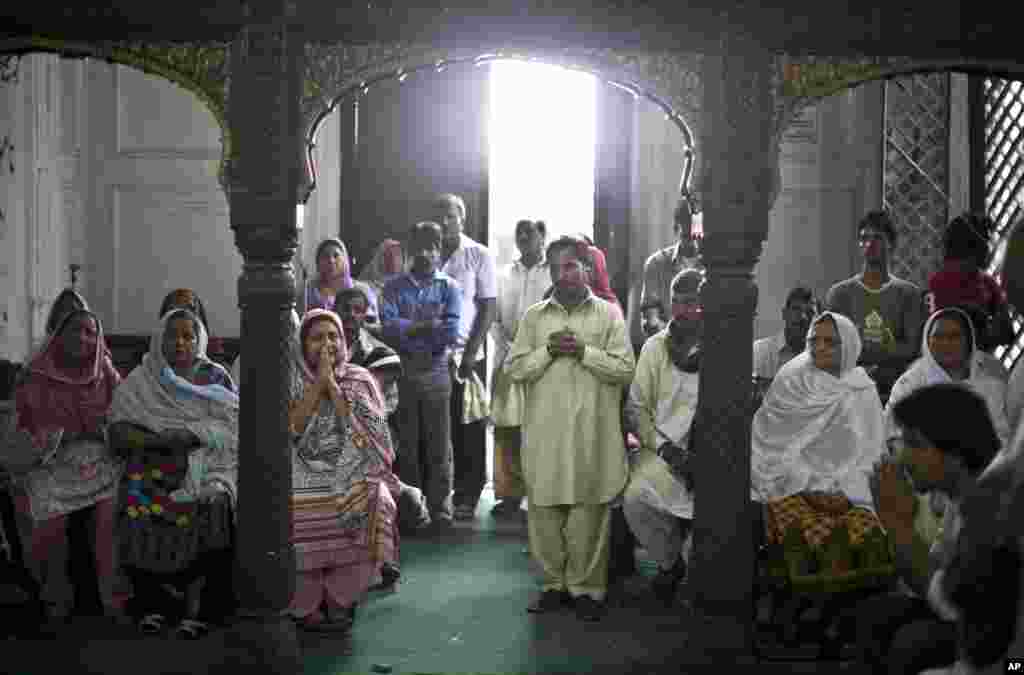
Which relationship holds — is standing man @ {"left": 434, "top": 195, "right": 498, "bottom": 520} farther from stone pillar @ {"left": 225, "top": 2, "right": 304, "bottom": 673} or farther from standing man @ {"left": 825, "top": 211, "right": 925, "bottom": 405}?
stone pillar @ {"left": 225, "top": 2, "right": 304, "bottom": 673}

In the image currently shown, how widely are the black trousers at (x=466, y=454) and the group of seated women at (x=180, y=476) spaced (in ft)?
7.28

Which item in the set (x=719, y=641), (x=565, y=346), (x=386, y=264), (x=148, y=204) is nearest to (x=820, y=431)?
(x=565, y=346)

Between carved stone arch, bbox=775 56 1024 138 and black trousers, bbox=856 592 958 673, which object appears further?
carved stone arch, bbox=775 56 1024 138

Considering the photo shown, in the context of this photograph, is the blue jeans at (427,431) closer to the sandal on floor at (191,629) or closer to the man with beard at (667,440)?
the man with beard at (667,440)

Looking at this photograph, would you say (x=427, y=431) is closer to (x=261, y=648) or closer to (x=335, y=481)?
(x=335, y=481)

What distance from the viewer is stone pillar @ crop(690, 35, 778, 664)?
6.00 meters

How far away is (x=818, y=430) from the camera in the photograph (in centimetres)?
712

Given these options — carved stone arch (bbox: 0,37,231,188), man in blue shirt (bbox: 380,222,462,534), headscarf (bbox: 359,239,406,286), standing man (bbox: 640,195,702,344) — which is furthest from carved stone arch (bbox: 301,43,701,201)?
headscarf (bbox: 359,239,406,286)

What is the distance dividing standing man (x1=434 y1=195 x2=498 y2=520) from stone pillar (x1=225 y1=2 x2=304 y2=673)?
3.28 metres

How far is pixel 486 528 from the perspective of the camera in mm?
9156

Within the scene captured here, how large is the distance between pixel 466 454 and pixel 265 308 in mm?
3703

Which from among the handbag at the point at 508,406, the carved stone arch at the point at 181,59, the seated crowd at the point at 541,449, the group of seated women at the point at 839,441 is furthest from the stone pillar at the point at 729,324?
the handbag at the point at 508,406

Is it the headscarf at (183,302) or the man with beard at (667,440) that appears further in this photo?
the headscarf at (183,302)

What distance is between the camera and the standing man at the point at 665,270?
9.07 m
